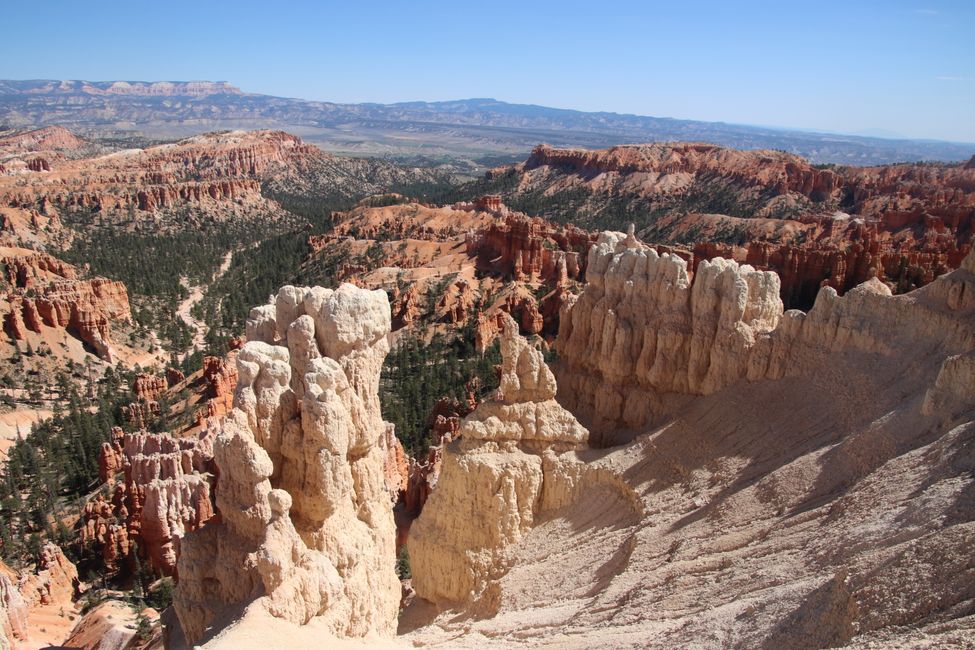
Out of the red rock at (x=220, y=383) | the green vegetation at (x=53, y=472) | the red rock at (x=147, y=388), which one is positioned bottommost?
the green vegetation at (x=53, y=472)

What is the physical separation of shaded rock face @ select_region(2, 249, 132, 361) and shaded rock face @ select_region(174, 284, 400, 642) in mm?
49427

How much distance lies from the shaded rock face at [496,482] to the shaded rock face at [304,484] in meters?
2.56

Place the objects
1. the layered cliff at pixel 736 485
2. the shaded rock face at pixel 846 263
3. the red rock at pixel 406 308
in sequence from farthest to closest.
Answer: the red rock at pixel 406 308 → the shaded rock face at pixel 846 263 → the layered cliff at pixel 736 485

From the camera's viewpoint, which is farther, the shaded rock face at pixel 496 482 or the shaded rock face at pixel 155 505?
the shaded rock face at pixel 155 505

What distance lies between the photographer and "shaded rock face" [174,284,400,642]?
40.2 feet

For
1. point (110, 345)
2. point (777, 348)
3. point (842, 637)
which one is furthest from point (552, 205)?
point (842, 637)

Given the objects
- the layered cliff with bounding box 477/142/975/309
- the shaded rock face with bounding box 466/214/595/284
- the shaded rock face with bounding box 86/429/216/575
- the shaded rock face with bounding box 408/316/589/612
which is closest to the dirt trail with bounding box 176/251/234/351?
the shaded rock face with bounding box 466/214/595/284

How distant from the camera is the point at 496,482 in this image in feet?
60.0

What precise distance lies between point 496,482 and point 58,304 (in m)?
53.0

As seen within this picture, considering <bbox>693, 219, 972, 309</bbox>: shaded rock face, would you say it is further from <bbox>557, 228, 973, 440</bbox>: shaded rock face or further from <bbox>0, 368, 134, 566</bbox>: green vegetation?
<bbox>0, 368, 134, 566</bbox>: green vegetation

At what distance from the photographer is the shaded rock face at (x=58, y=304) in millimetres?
54625

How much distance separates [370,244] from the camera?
91.6 m

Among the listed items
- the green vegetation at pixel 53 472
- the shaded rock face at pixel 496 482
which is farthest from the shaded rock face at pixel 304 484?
the green vegetation at pixel 53 472

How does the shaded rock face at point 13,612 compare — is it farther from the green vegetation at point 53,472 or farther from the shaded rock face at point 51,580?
the green vegetation at point 53,472
